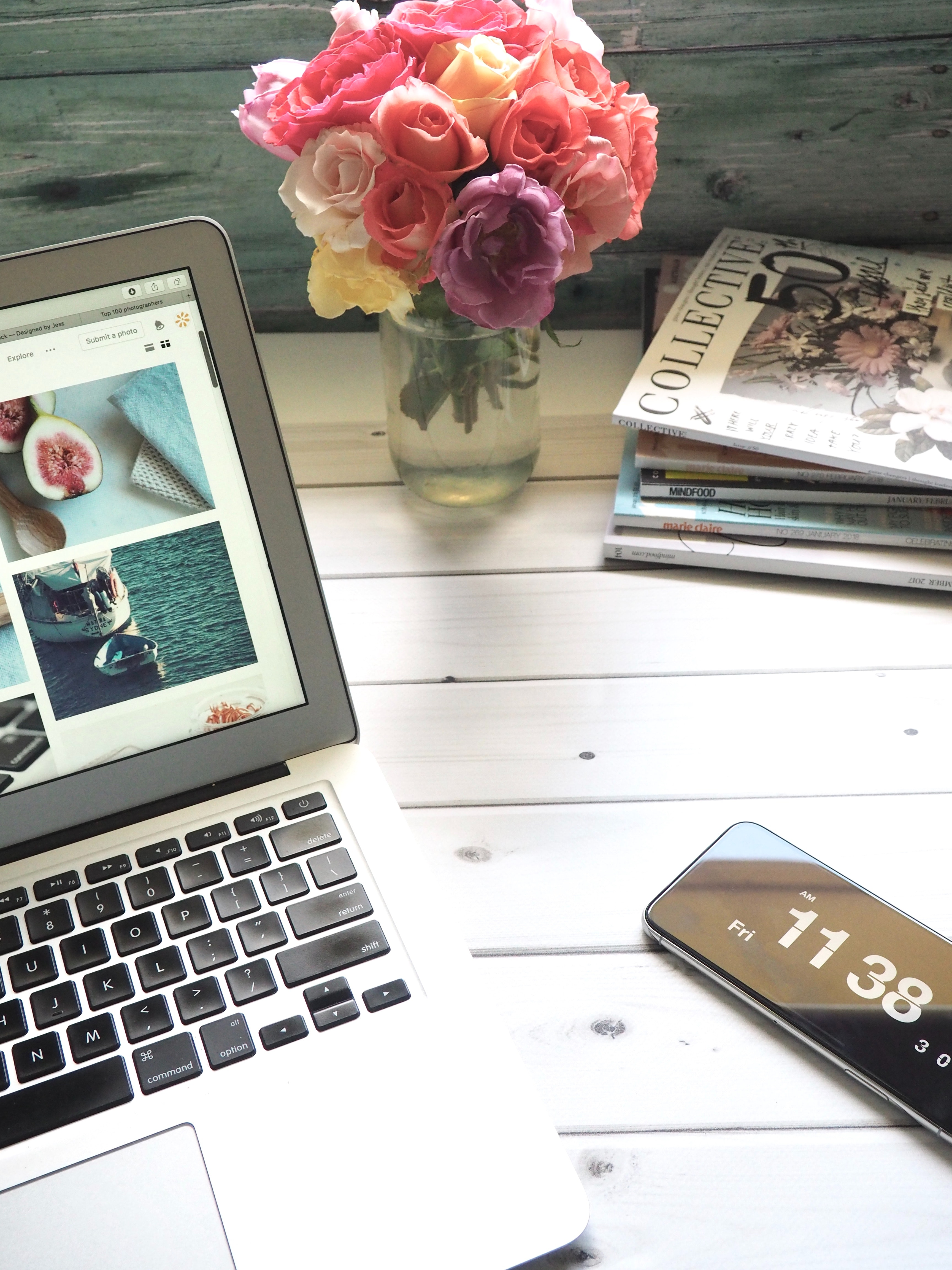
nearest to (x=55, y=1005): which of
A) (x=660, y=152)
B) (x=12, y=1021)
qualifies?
(x=12, y=1021)

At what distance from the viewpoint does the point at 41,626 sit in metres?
0.52

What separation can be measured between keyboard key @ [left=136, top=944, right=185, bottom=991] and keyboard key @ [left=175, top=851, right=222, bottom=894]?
0.11 feet

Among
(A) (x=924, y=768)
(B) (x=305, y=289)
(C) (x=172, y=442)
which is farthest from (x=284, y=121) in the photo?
(A) (x=924, y=768)

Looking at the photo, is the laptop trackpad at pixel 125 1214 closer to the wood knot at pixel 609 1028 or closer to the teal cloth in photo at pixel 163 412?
the wood knot at pixel 609 1028

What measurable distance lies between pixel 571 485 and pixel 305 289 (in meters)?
0.33

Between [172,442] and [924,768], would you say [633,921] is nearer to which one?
[924,768]

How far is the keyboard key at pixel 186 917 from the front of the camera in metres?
0.49

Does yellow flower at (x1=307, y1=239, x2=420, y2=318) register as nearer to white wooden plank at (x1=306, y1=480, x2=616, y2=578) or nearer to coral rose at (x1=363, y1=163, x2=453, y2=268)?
coral rose at (x1=363, y1=163, x2=453, y2=268)

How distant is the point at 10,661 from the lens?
51 cm

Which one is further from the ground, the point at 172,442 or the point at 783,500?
the point at 172,442

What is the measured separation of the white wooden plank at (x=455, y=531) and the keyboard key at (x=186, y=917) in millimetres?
294

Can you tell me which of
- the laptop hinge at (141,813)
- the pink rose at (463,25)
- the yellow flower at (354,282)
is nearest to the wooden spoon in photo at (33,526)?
the laptop hinge at (141,813)

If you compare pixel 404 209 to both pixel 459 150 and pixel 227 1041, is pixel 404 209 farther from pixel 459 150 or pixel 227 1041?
pixel 227 1041

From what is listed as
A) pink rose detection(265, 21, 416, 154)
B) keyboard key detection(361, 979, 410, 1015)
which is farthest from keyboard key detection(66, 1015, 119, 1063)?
pink rose detection(265, 21, 416, 154)
